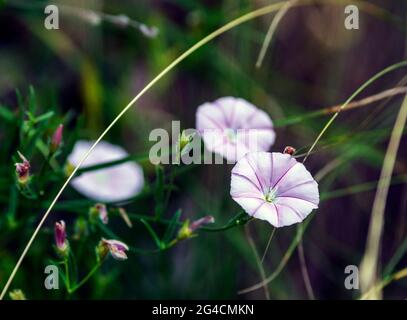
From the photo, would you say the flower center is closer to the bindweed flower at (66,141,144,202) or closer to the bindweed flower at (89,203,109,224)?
the bindweed flower at (89,203,109,224)

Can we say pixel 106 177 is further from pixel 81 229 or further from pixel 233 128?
pixel 233 128

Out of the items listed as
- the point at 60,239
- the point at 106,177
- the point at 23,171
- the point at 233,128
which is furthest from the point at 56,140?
the point at 106,177

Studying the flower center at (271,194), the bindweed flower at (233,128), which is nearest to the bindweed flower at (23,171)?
the bindweed flower at (233,128)

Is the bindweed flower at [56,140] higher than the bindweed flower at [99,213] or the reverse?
higher

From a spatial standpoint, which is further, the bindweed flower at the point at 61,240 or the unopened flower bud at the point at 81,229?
the unopened flower bud at the point at 81,229

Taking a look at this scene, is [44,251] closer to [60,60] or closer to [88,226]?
[88,226]

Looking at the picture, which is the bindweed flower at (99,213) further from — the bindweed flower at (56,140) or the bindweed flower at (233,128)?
the bindweed flower at (233,128)
